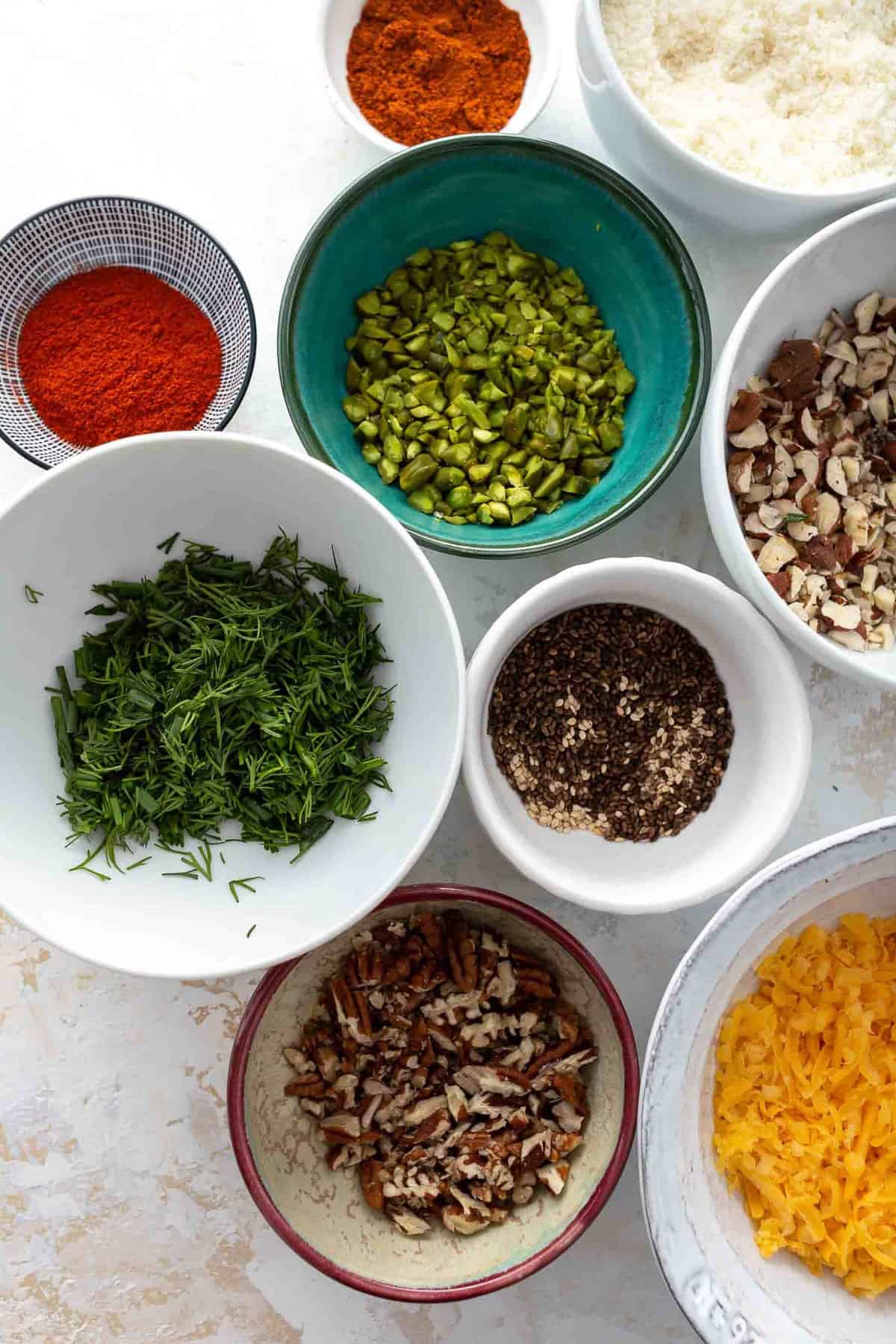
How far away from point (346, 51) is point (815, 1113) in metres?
1.56

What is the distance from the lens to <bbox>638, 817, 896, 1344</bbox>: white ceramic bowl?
3.75 feet

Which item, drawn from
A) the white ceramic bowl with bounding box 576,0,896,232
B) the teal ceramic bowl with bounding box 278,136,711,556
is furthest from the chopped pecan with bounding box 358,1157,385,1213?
the white ceramic bowl with bounding box 576,0,896,232

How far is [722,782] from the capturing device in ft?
4.58

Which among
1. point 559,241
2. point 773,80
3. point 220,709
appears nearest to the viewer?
point 220,709

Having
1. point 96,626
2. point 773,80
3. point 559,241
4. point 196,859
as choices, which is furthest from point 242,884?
point 773,80

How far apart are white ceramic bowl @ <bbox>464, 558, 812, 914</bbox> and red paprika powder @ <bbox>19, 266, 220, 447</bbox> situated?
53 centimetres

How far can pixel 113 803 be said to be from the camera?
120cm

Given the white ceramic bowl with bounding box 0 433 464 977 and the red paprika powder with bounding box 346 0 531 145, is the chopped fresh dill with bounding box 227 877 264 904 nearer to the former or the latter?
the white ceramic bowl with bounding box 0 433 464 977

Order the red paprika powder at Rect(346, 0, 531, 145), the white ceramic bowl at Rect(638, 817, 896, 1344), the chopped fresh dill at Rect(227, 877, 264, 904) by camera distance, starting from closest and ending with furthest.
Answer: the white ceramic bowl at Rect(638, 817, 896, 1344), the chopped fresh dill at Rect(227, 877, 264, 904), the red paprika powder at Rect(346, 0, 531, 145)

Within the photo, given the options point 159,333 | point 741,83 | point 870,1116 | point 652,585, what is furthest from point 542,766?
point 741,83

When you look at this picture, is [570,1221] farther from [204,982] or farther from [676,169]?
[676,169]

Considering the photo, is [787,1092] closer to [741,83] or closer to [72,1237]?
[72,1237]

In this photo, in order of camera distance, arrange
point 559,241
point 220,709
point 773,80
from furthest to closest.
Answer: point 559,241 → point 773,80 → point 220,709

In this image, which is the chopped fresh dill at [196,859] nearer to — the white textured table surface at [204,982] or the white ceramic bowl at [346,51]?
the white textured table surface at [204,982]
